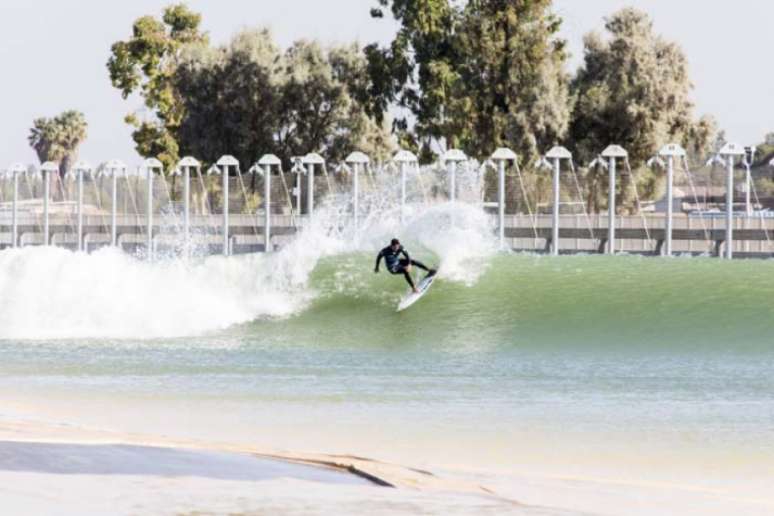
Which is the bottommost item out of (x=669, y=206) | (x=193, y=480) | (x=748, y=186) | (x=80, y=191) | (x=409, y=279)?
(x=193, y=480)

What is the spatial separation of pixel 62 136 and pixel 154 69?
66792 mm

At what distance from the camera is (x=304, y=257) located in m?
37.8

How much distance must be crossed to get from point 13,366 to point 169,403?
6.14m

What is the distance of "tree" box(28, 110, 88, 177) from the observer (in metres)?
158

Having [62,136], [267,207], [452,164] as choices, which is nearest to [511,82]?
[267,207]

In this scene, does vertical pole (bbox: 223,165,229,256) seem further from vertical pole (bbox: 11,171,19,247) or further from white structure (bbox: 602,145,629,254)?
white structure (bbox: 602,145,629,254)

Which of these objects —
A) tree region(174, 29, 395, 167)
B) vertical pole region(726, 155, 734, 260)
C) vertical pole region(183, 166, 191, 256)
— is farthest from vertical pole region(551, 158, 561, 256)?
tree region(174, 29, 395, 167)

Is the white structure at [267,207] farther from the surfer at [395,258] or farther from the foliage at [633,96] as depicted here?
the surfer at [395,258]

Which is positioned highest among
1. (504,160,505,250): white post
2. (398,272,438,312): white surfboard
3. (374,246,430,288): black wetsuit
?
(504,160,505,250): white post

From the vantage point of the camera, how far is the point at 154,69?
9325 centimetres

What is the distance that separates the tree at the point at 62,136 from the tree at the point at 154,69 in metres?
63.6

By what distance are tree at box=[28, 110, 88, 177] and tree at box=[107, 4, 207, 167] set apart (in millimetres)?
63600

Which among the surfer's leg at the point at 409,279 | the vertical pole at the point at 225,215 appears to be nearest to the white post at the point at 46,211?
the vertical pole at the point at 225,215

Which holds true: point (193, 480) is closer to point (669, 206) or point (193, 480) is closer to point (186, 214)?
point (669, 206)
